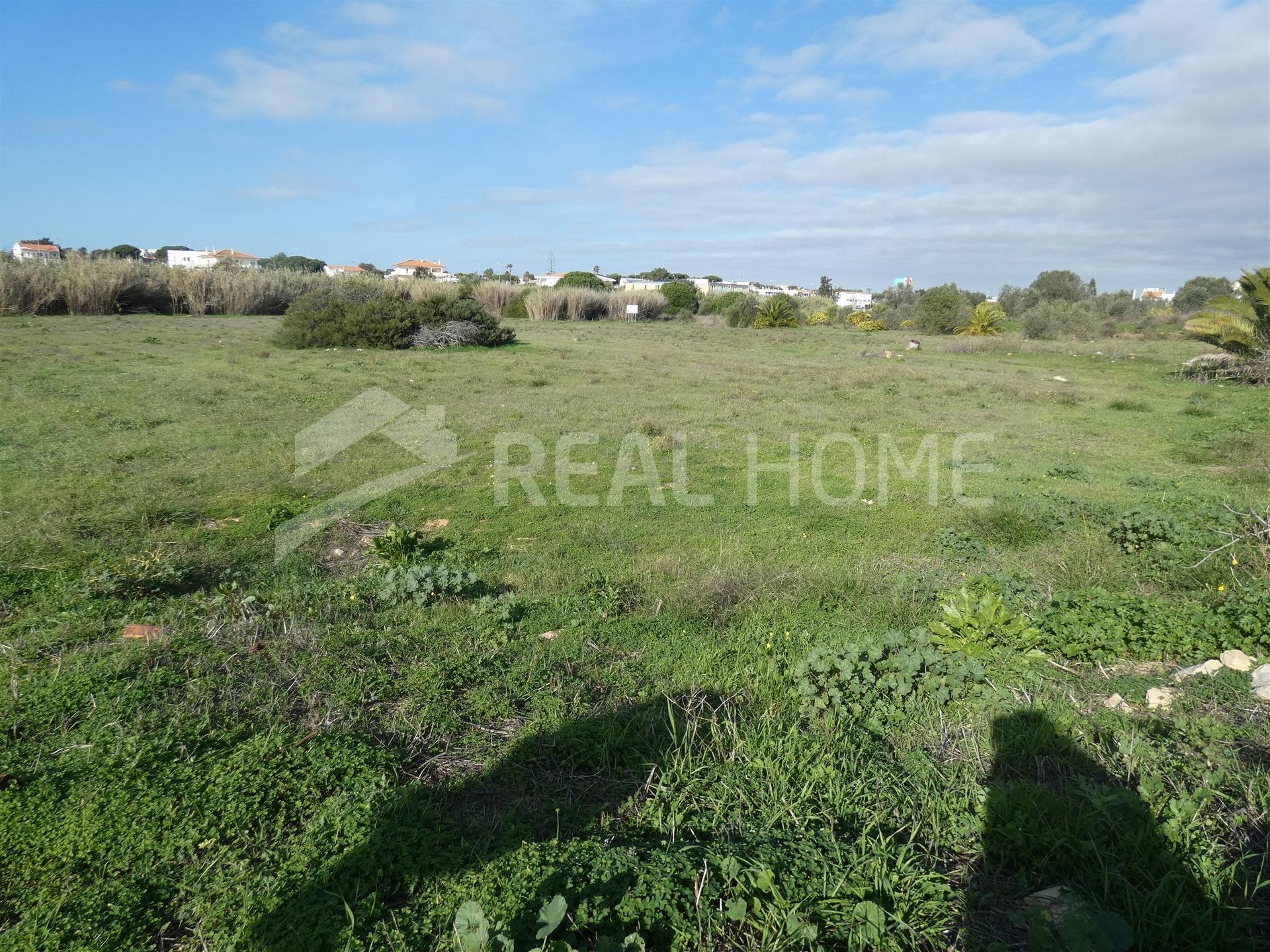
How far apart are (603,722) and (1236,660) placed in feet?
9.54

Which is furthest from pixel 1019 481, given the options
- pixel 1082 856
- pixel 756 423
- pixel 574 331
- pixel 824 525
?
pixel 574 331

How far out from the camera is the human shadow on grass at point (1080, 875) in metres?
1.77

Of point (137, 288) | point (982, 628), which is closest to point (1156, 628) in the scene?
point (982, 628)

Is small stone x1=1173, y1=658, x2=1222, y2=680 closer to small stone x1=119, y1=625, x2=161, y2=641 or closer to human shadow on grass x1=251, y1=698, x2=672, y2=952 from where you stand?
→ human shadow on grass x1=251, y1=698, x2=672, y2=952

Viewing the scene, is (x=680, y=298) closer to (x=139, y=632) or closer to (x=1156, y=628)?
(x=1156, y=628)

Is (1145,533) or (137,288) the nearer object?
(1145,533)

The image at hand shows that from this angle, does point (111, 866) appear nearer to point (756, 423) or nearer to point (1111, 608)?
point (1111, 608)

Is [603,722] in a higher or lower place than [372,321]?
lower

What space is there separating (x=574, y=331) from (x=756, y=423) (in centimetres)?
1809

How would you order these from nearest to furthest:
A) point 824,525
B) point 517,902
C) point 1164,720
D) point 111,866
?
point 517,902
point 111,866
point 1164,720
point 824,525

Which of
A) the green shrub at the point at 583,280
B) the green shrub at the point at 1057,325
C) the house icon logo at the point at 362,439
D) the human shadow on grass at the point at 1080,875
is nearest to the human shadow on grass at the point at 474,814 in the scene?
the human shadow on grass at the point at 1080,875

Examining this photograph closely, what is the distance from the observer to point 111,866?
200 centimetres

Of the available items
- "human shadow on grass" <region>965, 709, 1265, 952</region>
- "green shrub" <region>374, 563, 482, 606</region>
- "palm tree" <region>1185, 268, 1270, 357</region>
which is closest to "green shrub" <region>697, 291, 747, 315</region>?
"palm tree" <region>1185, 268, 1270, 357</region>

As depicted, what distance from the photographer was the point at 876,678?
314cm
